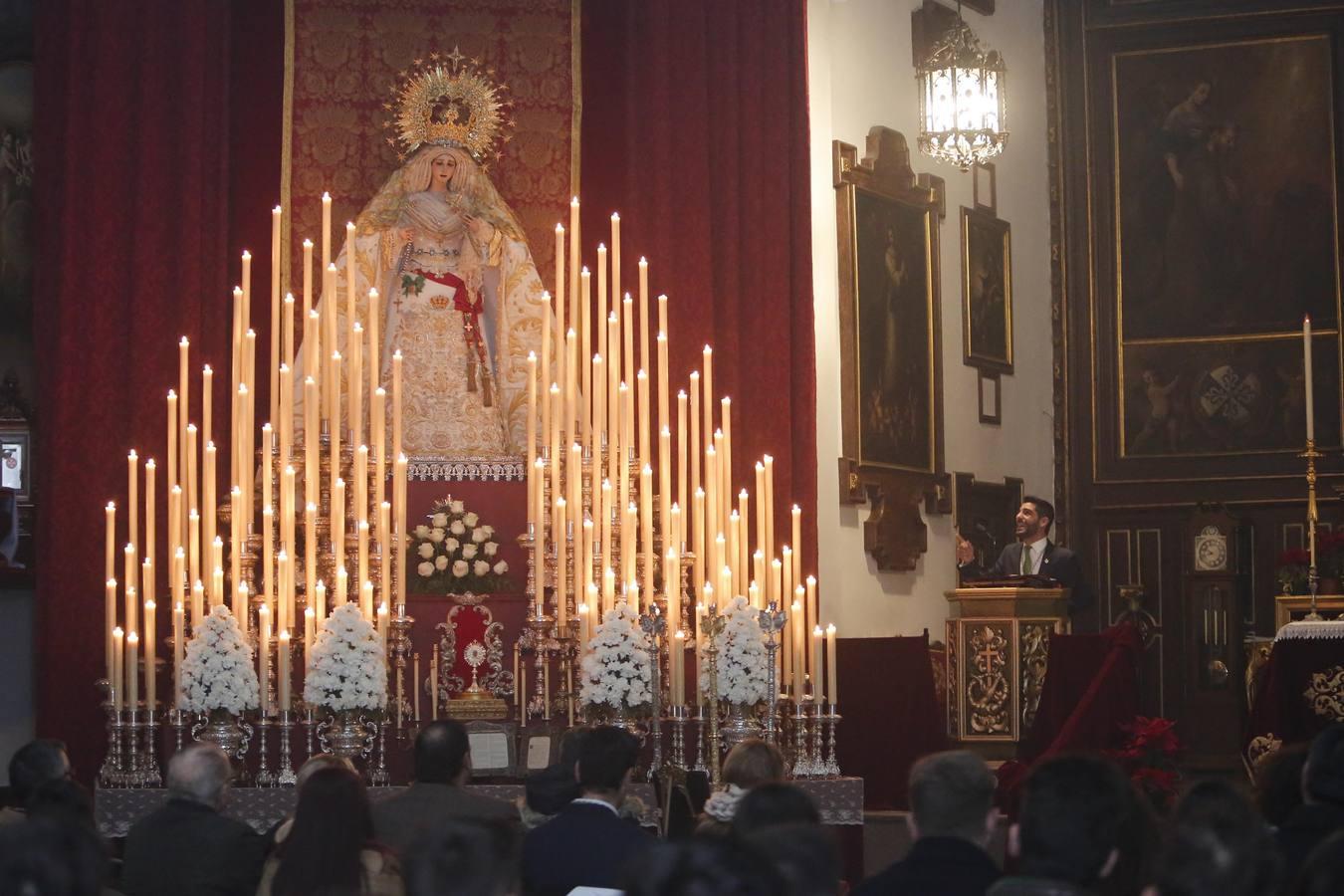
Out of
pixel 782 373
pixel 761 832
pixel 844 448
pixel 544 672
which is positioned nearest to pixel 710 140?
pixel 782 373

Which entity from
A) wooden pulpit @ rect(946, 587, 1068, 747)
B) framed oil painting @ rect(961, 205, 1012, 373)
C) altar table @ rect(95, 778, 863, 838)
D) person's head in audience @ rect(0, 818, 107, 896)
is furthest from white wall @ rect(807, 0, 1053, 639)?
person's head in audience @ rect(0, 818, 107, 896)

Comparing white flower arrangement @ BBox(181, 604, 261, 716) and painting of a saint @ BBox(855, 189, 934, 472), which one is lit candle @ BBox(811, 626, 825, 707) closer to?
white flower arrangement @ BBox(181, 604, 261, 716)

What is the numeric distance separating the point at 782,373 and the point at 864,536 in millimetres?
1776

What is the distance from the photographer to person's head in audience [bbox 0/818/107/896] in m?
3.11

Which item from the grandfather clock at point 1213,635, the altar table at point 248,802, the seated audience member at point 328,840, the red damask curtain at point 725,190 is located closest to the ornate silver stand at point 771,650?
the altar table at point 248,802

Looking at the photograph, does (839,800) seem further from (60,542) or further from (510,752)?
(60,542)

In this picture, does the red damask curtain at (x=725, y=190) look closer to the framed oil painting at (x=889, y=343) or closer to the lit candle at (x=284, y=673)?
the framed oil painting at (x=889, y=343)

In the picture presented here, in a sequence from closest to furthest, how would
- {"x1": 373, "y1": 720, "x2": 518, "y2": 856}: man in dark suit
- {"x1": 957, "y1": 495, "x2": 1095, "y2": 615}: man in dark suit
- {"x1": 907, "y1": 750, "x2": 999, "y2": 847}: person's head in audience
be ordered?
1. {"x1": 907, "y1": 750, "x2": 999, "y2": 847}: person's head in audience
2. {"x1": 373, "y1": 720, "x2": 518, "y2": 856}: man in dark suit
3. {"x1": 957, "y1": 495, "x2": 1095, "y2": 615}: man in dark suit

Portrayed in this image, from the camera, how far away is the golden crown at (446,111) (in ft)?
39.4

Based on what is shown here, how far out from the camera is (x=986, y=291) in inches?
599

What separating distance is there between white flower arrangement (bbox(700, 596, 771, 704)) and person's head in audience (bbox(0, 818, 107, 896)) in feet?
22.5

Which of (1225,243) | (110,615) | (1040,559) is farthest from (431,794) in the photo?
(1225,243)

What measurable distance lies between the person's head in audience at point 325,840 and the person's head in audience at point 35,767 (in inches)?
71.2

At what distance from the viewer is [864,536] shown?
1359 cm
